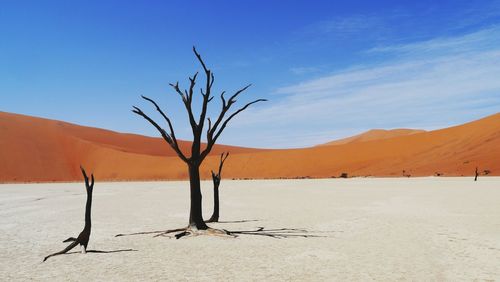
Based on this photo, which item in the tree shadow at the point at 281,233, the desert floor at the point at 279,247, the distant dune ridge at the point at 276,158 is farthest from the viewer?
the distant dune ridge at the point at 276,158

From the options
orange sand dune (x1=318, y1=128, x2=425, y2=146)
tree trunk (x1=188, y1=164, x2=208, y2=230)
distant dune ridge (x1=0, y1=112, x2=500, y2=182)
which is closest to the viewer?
tree trunk (x1=188, y1=164, x2=208, y2=230)

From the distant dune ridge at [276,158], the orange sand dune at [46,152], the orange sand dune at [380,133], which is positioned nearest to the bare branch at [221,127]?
the distant dune ridge at [276,158]

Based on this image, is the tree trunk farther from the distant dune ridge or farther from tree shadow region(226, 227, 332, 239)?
the distant dune ridge

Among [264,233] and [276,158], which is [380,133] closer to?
[276,158]

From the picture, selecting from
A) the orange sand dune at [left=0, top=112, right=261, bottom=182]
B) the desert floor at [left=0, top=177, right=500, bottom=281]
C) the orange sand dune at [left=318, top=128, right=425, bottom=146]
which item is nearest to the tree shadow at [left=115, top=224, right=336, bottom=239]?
the desert floor at [left=0, top=177, right=500, bottom=281]

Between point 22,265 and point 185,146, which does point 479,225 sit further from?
point 185,146

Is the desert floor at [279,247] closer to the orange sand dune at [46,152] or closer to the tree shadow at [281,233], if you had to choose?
the tree shadow at [281,233]

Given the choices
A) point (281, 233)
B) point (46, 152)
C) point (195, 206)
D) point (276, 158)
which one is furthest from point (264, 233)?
point (46, 152)

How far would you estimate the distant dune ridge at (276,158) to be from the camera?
176 ft

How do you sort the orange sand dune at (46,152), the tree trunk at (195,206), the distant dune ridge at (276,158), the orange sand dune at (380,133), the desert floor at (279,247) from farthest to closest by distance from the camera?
the orange sand dune at (380,133) → the orange sand dune at (46,152) → the distant dune ridge at (276,158) → the tree trunk at (195,206) → the desert floor at (279,247)

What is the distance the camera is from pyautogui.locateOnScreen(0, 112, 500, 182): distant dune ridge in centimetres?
5378

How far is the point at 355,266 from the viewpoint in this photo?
332 inches

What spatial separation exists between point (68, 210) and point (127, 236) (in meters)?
8.43

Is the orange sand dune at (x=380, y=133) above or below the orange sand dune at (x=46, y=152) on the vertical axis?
above
